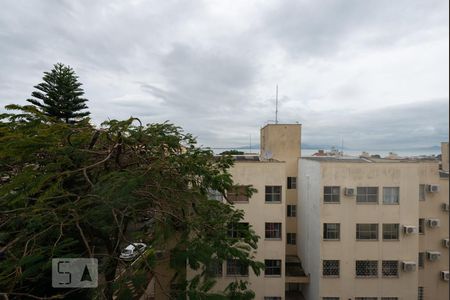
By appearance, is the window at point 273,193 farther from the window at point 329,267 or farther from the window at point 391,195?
the window at point 391,195

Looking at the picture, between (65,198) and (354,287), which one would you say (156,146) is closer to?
(65,198)

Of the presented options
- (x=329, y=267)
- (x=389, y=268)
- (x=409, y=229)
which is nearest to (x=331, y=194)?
(x=329, y=267)

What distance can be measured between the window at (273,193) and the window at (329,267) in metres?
2.32

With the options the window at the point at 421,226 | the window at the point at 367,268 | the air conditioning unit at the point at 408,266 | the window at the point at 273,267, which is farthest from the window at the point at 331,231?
the window at the point at 421,226

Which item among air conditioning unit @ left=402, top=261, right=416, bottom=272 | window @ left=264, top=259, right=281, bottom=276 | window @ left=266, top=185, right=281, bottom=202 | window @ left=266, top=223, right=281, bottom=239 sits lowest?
window @ left=264, top=259, right=281, bottom=276

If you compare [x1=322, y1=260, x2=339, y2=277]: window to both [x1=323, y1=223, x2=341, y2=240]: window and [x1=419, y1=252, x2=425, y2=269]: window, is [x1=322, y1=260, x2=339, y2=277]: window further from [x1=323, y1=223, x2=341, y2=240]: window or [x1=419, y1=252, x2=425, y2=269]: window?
A: [x1=419, y1=252, x2=425, y2=269]: window

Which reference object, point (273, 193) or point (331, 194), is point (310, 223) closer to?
point (331, 194)

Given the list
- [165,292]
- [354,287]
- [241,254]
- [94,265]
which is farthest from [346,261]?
[94,265]

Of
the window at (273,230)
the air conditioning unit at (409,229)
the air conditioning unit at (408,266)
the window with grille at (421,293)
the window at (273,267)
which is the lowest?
the window with grille at (421,293)

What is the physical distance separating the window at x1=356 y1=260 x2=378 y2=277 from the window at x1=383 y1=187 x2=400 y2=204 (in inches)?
71.6

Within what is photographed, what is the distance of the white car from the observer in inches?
123

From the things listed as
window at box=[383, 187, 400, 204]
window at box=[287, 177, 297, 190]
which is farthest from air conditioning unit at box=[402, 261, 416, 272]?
window at box=[287, 177, 297, 190]

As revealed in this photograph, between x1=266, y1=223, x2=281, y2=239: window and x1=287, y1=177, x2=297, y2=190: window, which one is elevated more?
x1=287, y1=177, x2=297, y2=190: window

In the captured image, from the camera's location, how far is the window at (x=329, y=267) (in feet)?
30.9
